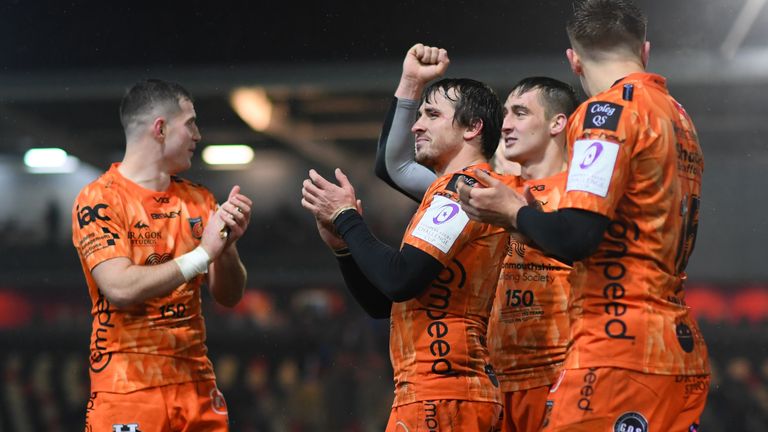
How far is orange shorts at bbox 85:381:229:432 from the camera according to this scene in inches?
132

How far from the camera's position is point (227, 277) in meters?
3.76

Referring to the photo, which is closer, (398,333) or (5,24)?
(398,333)

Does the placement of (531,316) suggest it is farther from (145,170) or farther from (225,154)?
(225,154)

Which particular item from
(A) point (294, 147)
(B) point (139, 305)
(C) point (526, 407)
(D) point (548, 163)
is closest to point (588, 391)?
(C) point (526, 407)

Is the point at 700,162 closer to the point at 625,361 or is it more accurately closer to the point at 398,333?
the point at 625,361

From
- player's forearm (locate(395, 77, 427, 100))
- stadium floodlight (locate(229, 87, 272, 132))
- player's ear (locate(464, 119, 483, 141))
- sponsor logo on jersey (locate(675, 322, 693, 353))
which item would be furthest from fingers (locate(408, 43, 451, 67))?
stadium floodlight (locate(229, 87, 272, 132))

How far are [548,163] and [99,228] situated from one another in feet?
5.39

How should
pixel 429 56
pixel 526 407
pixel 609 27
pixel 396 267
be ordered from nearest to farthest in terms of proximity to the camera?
pixel 609 27 → pixel 396 267 → pixel 526 407 → pixel 429 56

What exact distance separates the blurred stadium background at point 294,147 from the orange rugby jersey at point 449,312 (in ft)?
8.20

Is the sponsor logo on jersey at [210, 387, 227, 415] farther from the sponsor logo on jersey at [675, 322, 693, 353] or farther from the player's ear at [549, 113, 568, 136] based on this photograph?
the sponsor logo on jersey at [675, 322, 693, 353]

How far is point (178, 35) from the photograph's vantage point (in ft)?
18.3

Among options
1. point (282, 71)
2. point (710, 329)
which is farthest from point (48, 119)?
point (710, 329)

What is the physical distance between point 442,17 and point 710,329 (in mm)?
2282

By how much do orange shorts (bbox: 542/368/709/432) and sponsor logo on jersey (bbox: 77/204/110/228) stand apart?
1898 millimetres
